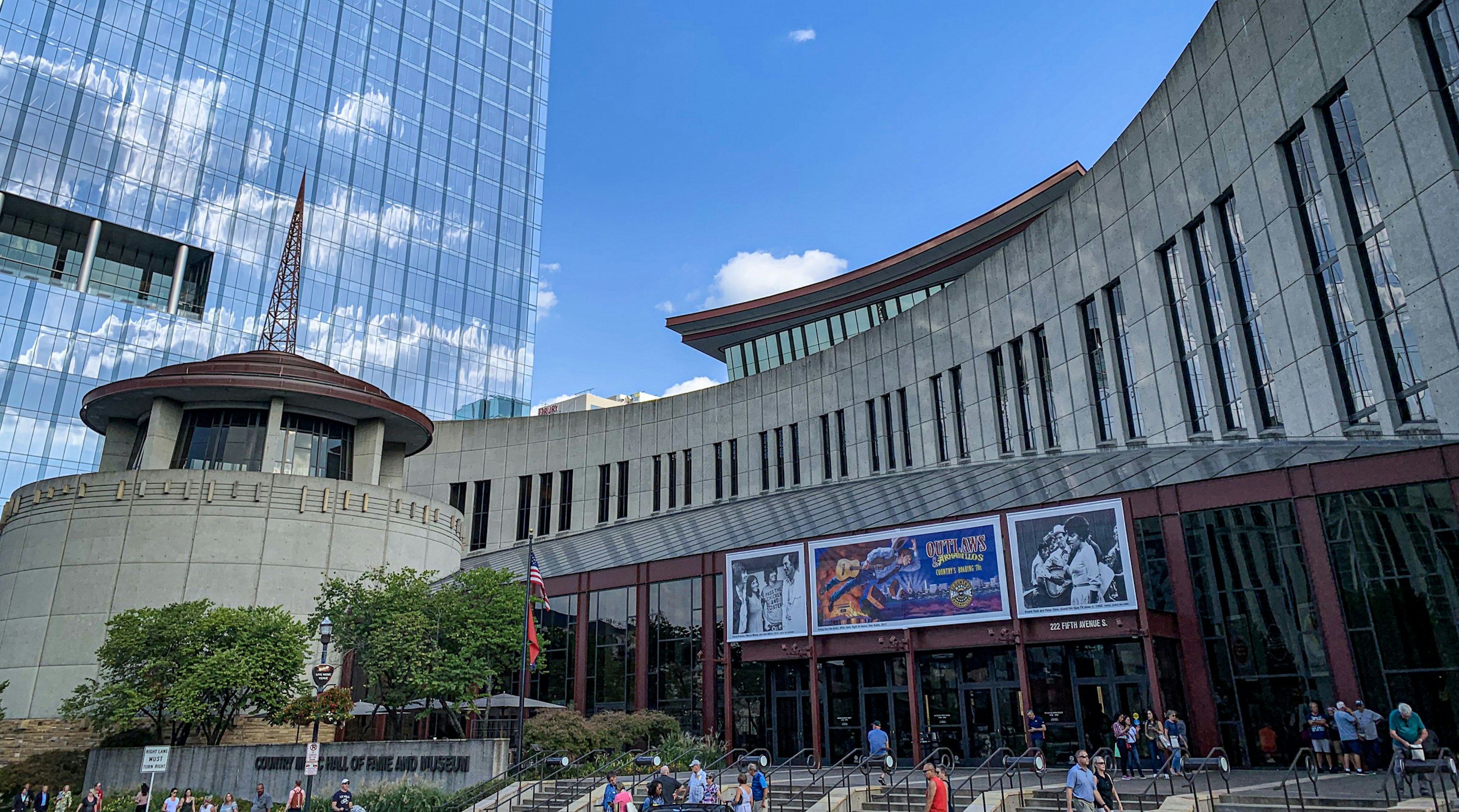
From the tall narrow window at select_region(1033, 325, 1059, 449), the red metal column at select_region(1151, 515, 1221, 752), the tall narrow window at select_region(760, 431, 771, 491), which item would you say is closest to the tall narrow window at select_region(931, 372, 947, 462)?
the tall narrow window at select_region(1033, 325, 1059, 449)

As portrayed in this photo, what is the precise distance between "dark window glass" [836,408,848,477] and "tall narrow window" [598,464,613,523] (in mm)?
15649

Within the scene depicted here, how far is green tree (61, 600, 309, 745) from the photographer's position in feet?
105

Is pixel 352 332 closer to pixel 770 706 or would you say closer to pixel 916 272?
pixel 916 272

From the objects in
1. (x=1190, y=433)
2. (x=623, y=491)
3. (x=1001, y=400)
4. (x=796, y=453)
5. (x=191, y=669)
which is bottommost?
(x=191, y=669)

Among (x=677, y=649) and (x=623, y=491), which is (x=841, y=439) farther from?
(x=677, y=649)

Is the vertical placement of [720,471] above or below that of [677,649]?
above

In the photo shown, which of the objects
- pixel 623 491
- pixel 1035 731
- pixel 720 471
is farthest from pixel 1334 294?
pixel 623 491

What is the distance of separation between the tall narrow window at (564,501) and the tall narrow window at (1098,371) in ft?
108

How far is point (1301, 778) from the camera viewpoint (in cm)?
1961

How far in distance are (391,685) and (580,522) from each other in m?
25.4

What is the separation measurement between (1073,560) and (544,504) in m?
39.3

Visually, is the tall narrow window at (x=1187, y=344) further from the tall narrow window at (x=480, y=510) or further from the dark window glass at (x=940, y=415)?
the tall narrow window at (x=480, y=510)

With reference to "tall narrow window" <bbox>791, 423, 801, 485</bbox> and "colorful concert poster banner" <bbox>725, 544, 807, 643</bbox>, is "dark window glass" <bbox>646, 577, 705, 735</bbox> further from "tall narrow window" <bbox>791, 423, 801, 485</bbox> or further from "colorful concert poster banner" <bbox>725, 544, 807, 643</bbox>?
"tall narrow window" <bbox>791, 423, 801, 485</bbox>

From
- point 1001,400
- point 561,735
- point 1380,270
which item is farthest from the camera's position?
point 1001,400
